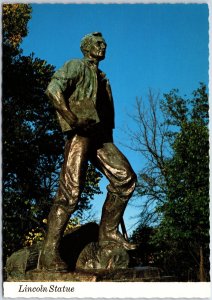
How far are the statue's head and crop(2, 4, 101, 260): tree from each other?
1075 cm

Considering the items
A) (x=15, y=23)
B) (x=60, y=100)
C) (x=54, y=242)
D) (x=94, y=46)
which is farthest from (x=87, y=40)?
(x=15, y=23)

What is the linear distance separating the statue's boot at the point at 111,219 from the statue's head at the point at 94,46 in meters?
1.78

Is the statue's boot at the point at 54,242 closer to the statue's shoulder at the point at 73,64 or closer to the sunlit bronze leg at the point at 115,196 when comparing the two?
the sunlit bronze leg at the point at 115,196

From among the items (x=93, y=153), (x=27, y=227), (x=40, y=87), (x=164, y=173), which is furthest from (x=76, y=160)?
(x=164, y=173)

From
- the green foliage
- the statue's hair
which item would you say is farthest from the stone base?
the green foliage

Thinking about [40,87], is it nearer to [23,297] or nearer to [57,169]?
[57,169]

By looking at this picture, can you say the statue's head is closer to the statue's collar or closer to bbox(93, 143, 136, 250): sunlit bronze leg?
the statue's collar

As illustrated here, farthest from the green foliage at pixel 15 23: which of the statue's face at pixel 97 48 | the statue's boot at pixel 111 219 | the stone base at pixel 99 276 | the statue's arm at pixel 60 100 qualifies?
the stone base at pixel 99 276

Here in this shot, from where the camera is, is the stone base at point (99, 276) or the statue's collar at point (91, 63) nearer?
the stone base at point (99, 276)

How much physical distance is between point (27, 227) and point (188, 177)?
227 inches

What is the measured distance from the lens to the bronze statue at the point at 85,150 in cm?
718

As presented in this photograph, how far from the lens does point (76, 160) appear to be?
7.39m

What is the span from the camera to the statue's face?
770cm

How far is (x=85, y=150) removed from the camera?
742 centimetres
